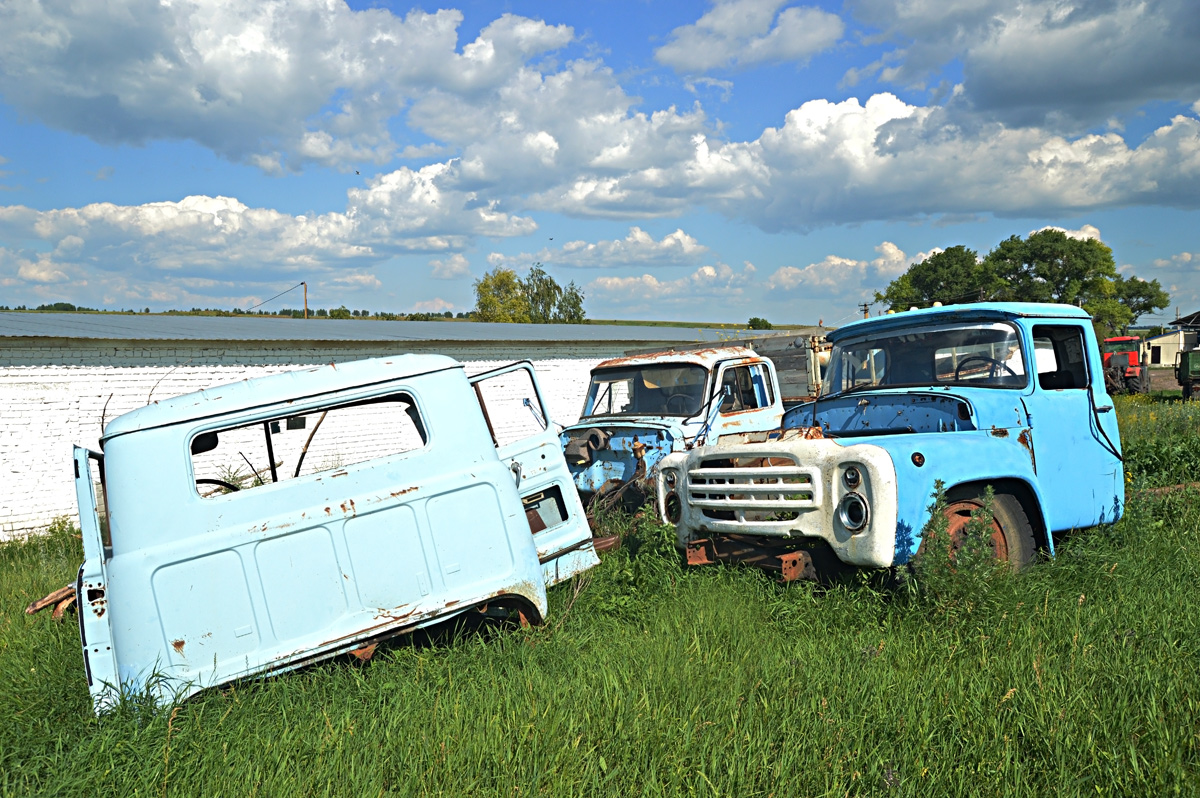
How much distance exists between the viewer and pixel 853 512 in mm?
4496

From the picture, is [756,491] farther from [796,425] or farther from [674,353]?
[674,353]

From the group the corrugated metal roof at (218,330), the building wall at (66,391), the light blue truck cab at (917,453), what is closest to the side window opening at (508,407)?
the corrugated metal roof at (218,330)

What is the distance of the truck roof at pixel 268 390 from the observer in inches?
158

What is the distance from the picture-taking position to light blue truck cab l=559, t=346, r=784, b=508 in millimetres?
8211

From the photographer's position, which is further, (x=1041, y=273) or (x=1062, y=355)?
(x=1041, y=273)

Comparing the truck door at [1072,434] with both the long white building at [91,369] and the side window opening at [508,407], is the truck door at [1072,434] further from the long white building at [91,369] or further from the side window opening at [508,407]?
the side window opening at [508,407]

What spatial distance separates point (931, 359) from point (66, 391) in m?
10.9

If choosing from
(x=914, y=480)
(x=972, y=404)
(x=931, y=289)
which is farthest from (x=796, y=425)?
(x=931, y=289)

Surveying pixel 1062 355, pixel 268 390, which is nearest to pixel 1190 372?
pixel 1062 355

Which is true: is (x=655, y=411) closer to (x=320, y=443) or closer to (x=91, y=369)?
(x=320, y=443)

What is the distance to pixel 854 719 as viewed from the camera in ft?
11.1

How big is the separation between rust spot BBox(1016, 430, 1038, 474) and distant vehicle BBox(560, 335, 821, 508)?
9.95 feet

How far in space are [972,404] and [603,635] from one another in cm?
291

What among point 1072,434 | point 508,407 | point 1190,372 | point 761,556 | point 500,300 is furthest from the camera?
point 500,300
